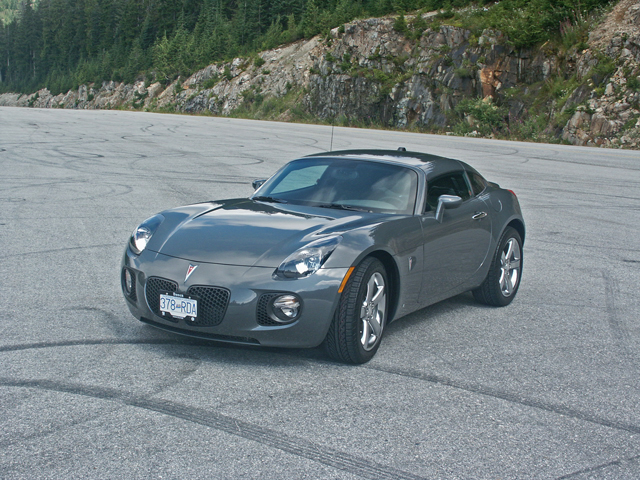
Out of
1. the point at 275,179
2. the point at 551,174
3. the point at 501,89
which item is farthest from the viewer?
the point at 501,89

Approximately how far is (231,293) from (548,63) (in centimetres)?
3423

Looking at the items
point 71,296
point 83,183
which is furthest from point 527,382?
point 83,183

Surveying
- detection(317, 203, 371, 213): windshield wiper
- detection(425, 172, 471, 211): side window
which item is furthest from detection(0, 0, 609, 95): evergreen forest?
detection(317, 203, 371, 213): windshield wiper

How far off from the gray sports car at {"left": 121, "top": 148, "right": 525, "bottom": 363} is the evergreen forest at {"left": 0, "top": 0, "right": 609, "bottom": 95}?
32741 mm

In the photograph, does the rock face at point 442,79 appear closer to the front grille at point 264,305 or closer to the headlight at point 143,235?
the headlight at point 143,235

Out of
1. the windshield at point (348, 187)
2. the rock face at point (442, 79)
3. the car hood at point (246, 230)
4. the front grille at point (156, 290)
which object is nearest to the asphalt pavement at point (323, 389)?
the front grille at point (156, 290)

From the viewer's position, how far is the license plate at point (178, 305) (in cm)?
424

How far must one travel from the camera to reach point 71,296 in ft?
18.7

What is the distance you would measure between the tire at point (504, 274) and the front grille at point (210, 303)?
8.37 ft

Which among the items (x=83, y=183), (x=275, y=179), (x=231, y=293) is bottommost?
(x=83, y=183)

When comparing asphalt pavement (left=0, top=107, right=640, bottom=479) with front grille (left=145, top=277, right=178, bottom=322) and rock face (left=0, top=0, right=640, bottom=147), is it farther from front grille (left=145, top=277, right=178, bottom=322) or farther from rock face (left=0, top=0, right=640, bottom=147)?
rock face (left=0, top=0, right=640, bottom=147)

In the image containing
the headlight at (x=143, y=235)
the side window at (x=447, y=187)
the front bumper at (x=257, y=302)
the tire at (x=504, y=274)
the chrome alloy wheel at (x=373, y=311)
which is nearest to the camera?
the front bumper at (x=257, y=302)

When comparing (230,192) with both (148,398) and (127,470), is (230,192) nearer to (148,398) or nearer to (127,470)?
(148,398)

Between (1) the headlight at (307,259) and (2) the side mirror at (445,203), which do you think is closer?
(1) the headlight at (307,259)
